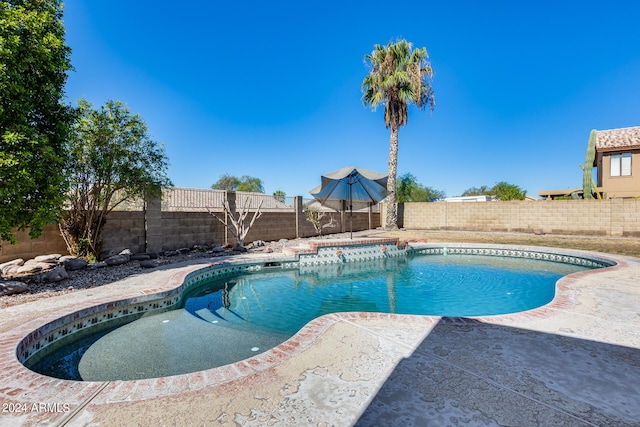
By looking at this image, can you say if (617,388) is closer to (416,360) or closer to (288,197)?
(416,360)

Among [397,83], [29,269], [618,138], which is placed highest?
[397,83]

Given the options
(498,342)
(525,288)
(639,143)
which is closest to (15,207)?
(498,342)

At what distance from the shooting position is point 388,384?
282 cm

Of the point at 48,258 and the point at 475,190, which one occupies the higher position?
the point at 475,190

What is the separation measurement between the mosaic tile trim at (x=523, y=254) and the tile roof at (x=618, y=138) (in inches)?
602

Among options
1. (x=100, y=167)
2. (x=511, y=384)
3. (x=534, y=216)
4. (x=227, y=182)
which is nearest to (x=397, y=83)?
(x=534, y=216)

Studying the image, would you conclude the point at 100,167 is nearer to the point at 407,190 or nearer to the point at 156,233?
the point at 156,233

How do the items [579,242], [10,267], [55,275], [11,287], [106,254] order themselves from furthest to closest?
[579,242] → [106,254] → [10,267] → [55,275] → [11,287]

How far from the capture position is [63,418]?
7.81ft

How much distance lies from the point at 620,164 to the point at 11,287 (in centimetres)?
3210

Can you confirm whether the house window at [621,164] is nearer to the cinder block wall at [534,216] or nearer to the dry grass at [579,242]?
the cinder block wall at [534,216]

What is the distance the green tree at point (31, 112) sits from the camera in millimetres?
5840

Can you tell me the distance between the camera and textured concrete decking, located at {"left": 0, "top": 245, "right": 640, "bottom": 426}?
2.38m

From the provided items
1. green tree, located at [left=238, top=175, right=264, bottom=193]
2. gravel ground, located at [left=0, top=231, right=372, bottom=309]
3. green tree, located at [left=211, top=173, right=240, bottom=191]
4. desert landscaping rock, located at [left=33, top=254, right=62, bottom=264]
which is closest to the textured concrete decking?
gravel ground, located at [left=0, top=231, right=372, bottom=309]
